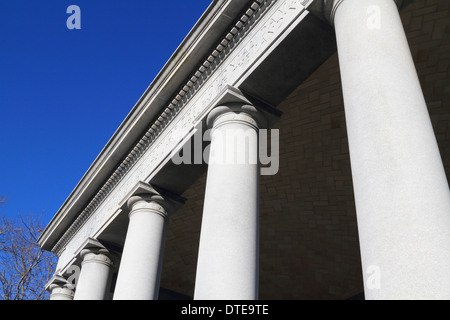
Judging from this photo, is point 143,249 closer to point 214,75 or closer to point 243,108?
point 243,108

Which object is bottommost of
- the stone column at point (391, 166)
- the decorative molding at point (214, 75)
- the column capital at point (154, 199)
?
the stone column at point (391, 166)

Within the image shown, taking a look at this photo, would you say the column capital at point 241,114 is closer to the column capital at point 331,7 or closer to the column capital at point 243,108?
the column capital at point 243,108

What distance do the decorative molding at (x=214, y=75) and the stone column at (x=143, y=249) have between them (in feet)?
8.23

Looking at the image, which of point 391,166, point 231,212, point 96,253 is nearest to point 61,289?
point 96,253

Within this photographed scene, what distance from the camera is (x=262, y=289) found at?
121 feet

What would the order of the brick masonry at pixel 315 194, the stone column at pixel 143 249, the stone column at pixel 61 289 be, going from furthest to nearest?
the stone column at pixel 61 289 → the stone column at pixel 143 249 → the brick masonry at pixel 315 194

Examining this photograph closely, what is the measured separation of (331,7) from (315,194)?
15314 mm

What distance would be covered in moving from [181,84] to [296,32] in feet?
28.5

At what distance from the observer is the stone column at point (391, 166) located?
24.8ft

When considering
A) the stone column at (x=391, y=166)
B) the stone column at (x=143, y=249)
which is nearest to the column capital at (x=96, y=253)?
the stone column at (x=143, y=249)

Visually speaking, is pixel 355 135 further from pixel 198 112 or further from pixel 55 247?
pixel 55 247

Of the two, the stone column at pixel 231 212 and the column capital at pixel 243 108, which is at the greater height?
the column capital at pixel 243 108

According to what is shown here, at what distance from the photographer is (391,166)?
8.66 m

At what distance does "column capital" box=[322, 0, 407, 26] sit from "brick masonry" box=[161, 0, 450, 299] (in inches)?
176
